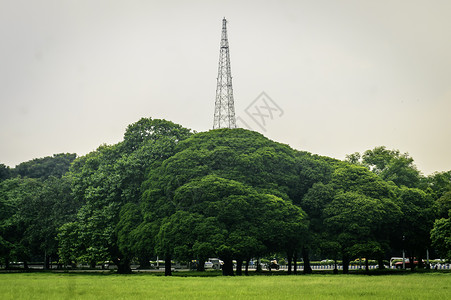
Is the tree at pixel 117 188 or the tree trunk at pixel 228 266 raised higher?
the tree at pixel 117 188

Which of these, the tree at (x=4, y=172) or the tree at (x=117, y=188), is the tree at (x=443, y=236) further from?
the tree at (x=4, y=172)

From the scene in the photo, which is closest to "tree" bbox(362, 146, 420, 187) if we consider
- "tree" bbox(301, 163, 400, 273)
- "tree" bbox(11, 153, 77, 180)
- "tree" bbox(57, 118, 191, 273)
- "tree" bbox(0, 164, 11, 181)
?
"tree" bbox(301, 163, 400, 273)

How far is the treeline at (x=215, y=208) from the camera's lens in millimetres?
35438

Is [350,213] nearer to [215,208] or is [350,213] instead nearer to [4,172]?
[215,208]

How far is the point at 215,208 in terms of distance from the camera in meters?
35.4

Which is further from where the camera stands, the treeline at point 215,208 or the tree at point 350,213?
the tree at point 350,213

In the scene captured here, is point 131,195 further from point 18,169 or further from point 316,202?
point 18,169

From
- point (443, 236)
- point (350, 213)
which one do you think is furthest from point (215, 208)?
point (443, 236)

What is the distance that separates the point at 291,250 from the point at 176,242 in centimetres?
969

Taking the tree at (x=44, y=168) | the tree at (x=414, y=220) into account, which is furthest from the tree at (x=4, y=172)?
the tree at (x=414, y=220)

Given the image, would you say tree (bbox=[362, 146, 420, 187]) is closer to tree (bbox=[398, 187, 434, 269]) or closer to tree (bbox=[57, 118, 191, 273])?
tree (bbox=[398, 187, 434, 269])

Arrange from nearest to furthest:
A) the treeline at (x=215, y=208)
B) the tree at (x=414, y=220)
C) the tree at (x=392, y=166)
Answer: the treeline at (x=215, y=208)
the tree at (x=414, y=220)
the tree at (x=392, y=166)

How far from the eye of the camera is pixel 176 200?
37.2 m

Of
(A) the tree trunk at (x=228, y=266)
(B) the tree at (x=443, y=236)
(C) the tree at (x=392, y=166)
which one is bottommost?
(A) the tree trunk at (x=228, y=266)
